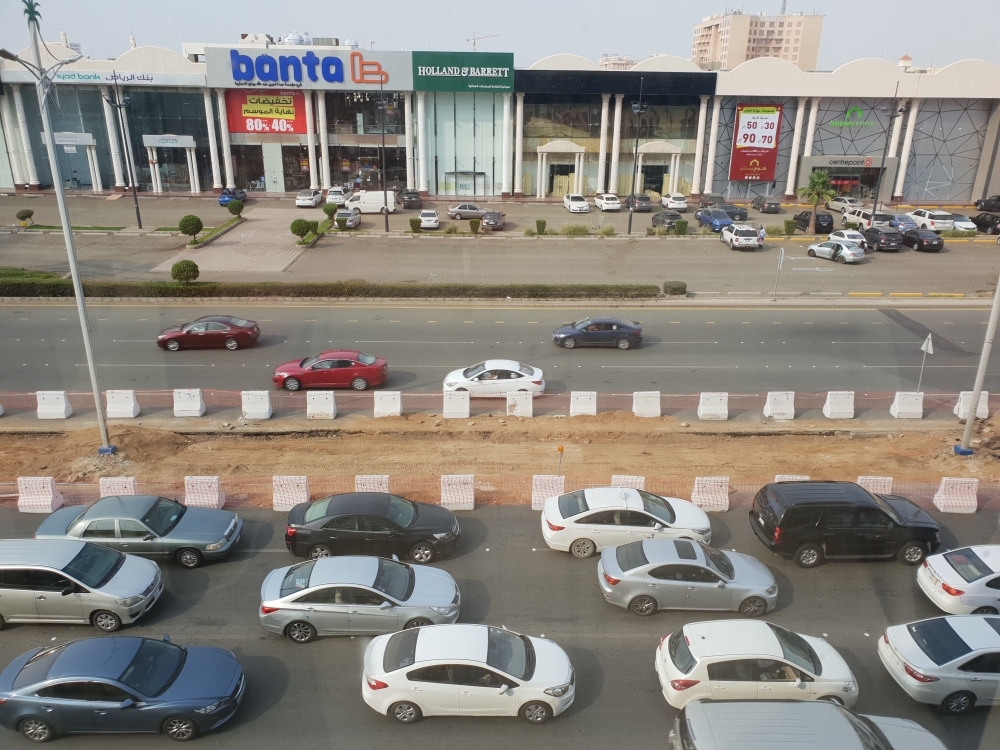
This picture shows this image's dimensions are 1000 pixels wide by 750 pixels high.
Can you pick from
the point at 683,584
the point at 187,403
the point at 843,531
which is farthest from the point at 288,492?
the point at 843,531

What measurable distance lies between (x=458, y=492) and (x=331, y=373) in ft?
27.2

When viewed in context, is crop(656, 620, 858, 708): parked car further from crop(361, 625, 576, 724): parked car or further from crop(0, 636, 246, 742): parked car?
crop(0, 636, 246, 742): parked car

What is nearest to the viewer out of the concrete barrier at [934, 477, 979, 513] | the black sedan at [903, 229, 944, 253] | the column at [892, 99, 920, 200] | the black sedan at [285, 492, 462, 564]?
the black sedan at [285, 492, 462, 564]

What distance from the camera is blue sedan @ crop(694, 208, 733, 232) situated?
46.6m

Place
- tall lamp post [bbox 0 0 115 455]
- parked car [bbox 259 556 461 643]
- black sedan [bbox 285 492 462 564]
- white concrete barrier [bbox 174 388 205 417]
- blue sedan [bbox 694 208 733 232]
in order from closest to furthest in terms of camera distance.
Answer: parked car [bbox 259 556 461 643], black sedan [bbox 285 492 462 564], tall lamp post [bbox 0 0 115 455], white concrete barrier [bbox 174 388 205 417], blue sedan [bbox 694 208 733 232]

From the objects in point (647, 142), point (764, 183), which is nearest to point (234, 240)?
point (647, 142)

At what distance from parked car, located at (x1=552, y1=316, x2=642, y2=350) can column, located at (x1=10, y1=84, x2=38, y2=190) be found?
166 feet

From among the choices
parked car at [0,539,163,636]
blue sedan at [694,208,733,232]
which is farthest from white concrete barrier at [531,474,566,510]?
blue sedan at [694,208,733,232]

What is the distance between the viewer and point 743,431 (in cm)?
2020

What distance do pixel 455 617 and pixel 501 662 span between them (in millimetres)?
1970

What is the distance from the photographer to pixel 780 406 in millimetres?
20672

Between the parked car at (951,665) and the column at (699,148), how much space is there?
172 feet

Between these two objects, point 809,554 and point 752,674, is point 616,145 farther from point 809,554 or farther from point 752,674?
point 752,674

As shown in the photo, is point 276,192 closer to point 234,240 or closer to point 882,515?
point 234,240
